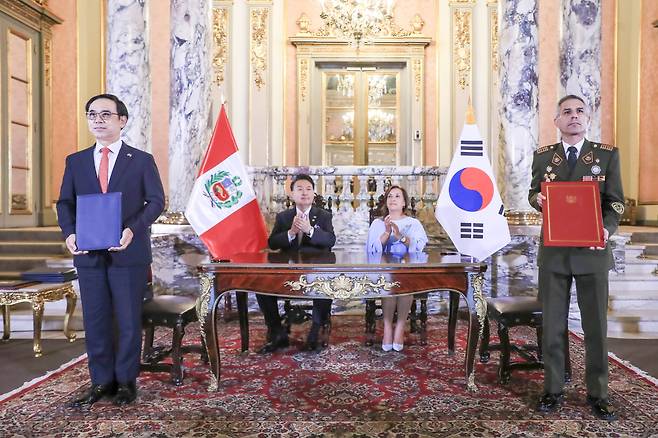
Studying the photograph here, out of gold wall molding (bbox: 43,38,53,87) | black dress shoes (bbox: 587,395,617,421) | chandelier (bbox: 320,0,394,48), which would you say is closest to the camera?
black dress shoes (bbox: 587,395,617,421)

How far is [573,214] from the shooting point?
308 centimetres

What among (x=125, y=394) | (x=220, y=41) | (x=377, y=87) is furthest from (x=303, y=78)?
(x=125, y=394)

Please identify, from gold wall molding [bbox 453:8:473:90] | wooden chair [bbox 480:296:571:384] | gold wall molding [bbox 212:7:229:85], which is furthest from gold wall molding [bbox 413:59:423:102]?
wooden chair [bbox 480:296:571:384]

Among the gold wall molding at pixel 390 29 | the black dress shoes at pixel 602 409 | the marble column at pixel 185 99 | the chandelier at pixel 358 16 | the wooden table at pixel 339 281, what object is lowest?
the black dress shoes at pixel 602 409

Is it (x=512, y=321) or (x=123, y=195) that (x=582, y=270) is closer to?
(x=512, y=321)

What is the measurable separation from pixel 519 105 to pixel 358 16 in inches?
115

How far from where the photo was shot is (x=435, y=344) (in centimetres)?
489

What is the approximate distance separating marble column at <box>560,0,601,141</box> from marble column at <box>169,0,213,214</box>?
14.1ft

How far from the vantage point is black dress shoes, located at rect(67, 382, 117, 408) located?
333 cm

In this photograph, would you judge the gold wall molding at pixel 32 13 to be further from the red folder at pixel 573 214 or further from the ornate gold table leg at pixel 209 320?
the red folder at pixel 573 214

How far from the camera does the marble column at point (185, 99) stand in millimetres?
6586

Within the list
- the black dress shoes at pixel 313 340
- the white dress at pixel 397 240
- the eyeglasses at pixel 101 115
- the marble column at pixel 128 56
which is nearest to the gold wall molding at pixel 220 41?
the marble column at pixel 128 56

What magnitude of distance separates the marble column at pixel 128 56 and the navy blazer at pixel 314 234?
2.62 m

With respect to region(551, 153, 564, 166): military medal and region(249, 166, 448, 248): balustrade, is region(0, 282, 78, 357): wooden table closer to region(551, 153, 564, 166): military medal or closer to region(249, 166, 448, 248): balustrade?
region(249, 166, 448, 248): balustrade
